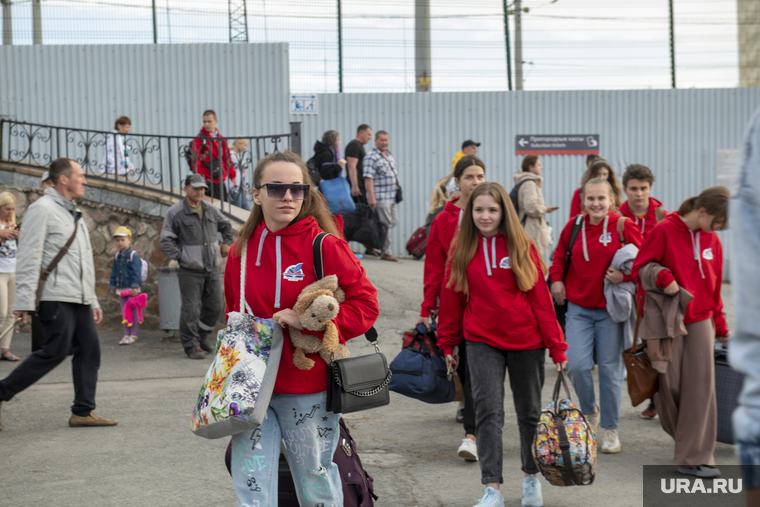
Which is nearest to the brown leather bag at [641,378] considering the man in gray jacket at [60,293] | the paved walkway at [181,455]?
the paved walkway at [181,455]

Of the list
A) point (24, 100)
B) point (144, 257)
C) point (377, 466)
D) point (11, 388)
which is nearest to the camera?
point (377, 466)

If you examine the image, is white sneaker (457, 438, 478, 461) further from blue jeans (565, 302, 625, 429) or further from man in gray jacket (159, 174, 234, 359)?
man in gray jacket (159, 174, 234, 359)

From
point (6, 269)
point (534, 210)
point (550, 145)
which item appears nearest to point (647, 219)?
point (534, 210)

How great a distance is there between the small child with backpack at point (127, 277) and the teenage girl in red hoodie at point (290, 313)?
679 cm

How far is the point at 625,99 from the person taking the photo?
50.0 feet

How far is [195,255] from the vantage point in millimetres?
8688

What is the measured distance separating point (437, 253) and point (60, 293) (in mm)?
2857

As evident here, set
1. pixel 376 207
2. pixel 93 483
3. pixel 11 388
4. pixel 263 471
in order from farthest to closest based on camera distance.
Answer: pixel 376 207 → pixel 11 388 → pixel 93 483 → pixel 263 471

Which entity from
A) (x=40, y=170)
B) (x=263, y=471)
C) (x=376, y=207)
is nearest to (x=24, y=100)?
(x=40, y=170)

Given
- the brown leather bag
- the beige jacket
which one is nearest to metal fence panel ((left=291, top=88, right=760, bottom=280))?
the beige jacket

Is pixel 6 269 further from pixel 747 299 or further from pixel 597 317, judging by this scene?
pixel 747 299

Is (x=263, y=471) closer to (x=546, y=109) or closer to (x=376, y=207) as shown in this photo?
(x=376, y=207)

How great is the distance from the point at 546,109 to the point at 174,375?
1012cm

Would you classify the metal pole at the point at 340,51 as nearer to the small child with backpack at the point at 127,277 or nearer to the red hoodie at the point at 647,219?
the small child with backpack at the point at 127,277
